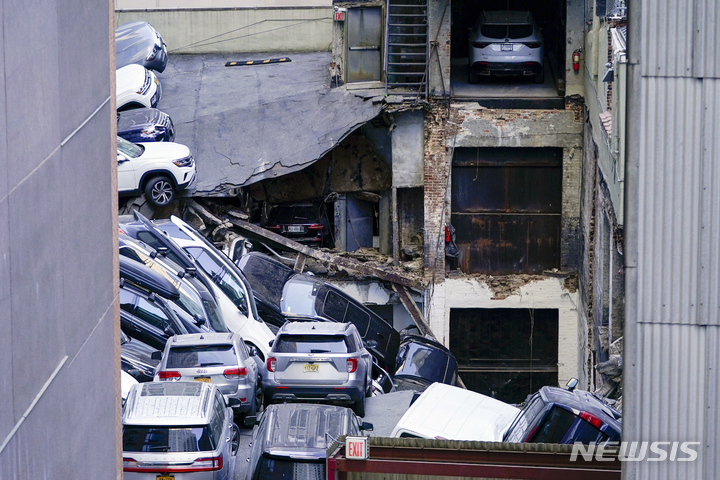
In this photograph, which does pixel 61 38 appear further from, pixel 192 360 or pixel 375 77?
pixel 375 77

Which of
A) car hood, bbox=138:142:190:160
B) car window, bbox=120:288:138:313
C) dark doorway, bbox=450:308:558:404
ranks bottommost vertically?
dark doorway, bbox=450:308:558:404

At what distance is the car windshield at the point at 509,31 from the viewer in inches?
862

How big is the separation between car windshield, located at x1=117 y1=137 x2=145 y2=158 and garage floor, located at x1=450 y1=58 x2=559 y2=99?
7.76 meters

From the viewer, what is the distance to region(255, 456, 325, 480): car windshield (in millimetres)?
9477

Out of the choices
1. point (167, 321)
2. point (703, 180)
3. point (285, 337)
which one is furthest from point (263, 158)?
point (703, 180)

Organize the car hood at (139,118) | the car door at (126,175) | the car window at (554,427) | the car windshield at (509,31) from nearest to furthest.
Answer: the car window at (554,427)
the car door at (126,175)
the car hood at (139,118)
the car windshield at (509,31)

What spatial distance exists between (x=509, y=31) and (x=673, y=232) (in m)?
16.8

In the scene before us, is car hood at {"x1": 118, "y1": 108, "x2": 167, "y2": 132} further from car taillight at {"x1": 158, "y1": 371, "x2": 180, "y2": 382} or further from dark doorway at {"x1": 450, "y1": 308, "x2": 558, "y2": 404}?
car taillight at {"x1": 158, "y1": 371, "x2": 180, "y2": 382}

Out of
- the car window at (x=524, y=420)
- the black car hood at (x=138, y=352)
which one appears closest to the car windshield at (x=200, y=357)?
the black car hood at (x=138, y=352)

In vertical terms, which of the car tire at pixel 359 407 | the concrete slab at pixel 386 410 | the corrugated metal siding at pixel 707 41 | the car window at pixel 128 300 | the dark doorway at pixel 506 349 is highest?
the corrugated metal siding at pixel 707 41

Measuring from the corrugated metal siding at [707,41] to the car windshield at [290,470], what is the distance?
222 inches

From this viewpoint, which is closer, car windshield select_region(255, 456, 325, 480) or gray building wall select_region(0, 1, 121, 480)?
gray building wall select_region(0, 1, 121, 480)

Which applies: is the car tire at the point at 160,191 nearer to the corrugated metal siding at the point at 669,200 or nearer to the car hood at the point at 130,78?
the car hood at the point at 130,78

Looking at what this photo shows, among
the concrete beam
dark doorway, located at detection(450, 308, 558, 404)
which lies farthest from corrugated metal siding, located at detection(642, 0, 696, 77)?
dark doorway, located at detection(450, 308, 558, 404)
